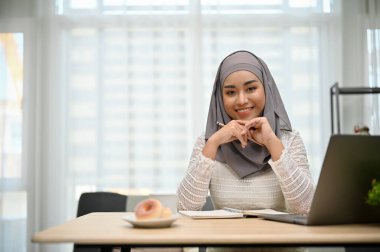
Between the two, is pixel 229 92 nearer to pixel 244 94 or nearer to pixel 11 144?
pixel 244 94

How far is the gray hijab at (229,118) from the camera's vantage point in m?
1.68

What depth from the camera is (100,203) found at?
2744 millimetres

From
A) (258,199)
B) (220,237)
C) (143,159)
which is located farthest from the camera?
(143,159)

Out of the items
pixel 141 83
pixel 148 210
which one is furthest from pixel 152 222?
pixel 141 83

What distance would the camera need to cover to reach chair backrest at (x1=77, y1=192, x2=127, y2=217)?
272 centimetres

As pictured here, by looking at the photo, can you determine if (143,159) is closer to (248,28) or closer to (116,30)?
(116,30)

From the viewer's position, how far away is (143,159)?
146 inches

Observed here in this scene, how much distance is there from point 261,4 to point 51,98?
1863 mm

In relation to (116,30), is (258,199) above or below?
below

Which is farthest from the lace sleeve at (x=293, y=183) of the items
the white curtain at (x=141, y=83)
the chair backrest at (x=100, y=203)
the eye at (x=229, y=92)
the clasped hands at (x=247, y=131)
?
the white curtain at (x=141, y=83)

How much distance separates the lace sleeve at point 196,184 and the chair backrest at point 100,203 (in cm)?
114

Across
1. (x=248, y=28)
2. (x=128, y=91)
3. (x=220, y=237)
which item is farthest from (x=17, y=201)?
(x=220, y=237)

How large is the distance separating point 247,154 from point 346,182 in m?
0.64

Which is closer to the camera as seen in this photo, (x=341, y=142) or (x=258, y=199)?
(x=341, y=142)
